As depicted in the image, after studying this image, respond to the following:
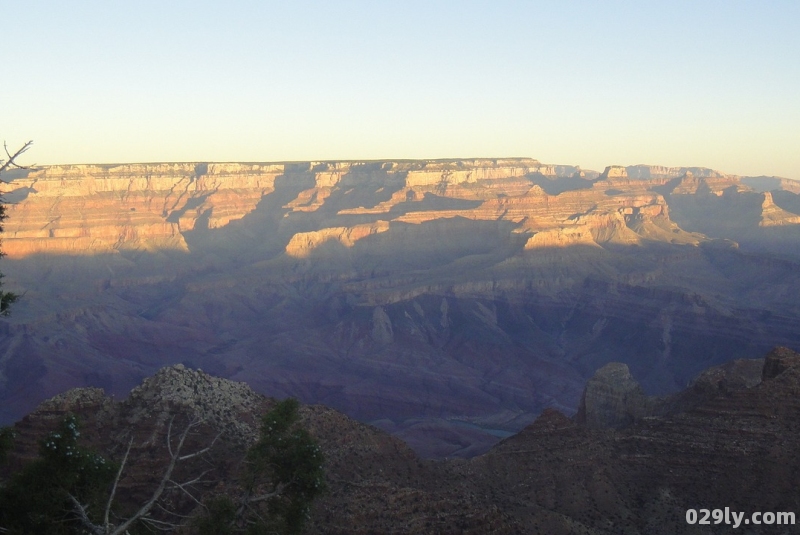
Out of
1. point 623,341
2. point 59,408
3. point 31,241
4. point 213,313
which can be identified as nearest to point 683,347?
point 623,341

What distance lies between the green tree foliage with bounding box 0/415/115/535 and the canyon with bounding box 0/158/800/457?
46213 mm

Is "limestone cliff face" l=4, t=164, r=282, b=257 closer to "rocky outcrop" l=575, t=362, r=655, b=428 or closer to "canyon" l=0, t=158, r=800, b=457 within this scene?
"canyon" l=0, t=158, r=800, b=457

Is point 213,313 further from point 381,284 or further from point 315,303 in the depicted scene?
point 381,284

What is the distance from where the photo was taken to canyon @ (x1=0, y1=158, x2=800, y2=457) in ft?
310

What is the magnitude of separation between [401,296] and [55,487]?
105476 millimetres

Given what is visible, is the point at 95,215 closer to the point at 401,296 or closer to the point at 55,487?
the point at 401,296

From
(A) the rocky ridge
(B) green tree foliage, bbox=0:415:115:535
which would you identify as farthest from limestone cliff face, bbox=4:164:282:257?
(B) green tree foliage, bbox=0:415:115:535

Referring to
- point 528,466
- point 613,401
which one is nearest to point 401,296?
point 613,401

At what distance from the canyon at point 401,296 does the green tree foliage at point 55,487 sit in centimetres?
4621

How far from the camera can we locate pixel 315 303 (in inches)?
5364

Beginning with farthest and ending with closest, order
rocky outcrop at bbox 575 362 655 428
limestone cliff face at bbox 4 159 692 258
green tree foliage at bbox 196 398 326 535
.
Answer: limestone cliff face at bbox 4 159 692 258, rocky outcrop at bbox 575 362 655 428, green tree foliage at bbox 196 398 326 535

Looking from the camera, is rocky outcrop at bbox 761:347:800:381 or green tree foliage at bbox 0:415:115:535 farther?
rocky outcrop at bbox 761:347:800:381

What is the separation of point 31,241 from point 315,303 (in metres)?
59.3

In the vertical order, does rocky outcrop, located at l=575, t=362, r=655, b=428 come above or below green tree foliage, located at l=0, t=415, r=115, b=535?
below
